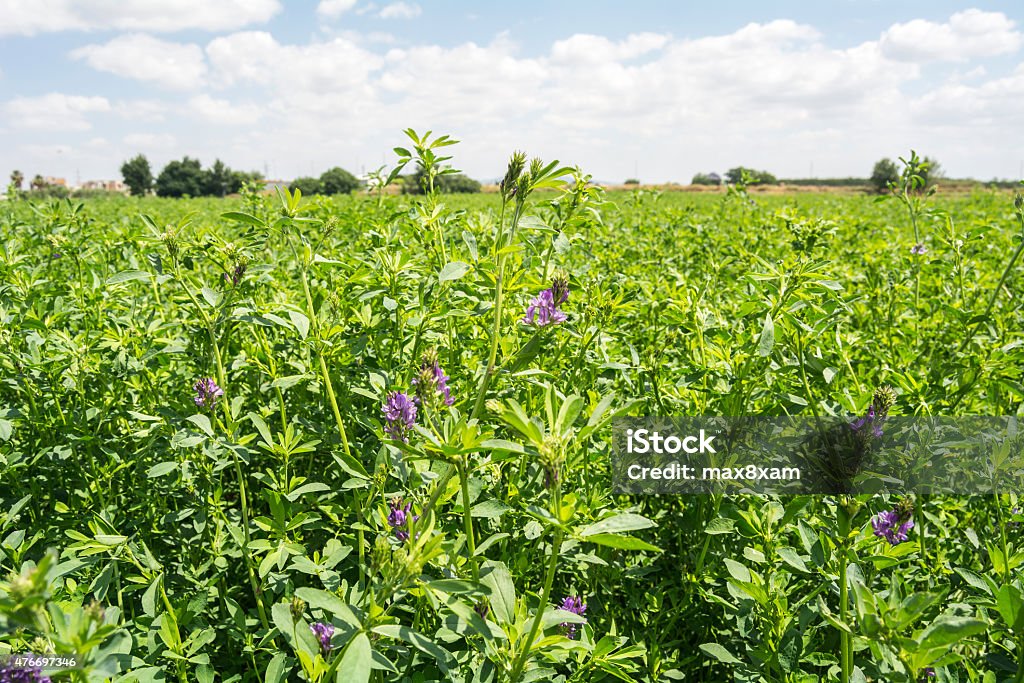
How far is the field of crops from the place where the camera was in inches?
57.1

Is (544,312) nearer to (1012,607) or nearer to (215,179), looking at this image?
(1012,607)

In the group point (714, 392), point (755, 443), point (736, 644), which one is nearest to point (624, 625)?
point (736, 644)

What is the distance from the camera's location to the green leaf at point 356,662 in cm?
114

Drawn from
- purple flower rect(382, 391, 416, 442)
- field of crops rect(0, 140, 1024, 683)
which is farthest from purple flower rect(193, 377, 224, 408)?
purple flower rect(382, 391, 416, 442)

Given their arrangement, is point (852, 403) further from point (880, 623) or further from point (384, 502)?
point (384, 502)

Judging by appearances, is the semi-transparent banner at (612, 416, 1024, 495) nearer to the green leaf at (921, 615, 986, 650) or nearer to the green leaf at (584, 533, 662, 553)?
the green leaf at (921, 615, 986, 650)

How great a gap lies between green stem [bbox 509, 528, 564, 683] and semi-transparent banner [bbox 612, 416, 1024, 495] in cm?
94

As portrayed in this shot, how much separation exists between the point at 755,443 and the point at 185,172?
75.4 m

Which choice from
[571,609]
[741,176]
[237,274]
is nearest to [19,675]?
[237,274]

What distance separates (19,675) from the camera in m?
1.25

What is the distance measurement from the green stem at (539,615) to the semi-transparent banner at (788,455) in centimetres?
94

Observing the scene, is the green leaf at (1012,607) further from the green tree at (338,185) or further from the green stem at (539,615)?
the green tree at (338,185)

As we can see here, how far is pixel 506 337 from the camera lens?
2.09 meters

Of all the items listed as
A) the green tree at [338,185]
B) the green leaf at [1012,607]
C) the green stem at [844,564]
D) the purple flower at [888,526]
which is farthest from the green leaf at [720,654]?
the green tree at [338,185]
